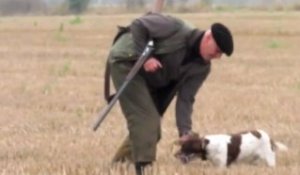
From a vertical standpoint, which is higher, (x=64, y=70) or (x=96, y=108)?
(x=96, y=108)

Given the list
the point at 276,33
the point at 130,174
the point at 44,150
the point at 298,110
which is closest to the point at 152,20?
the point at 130,174

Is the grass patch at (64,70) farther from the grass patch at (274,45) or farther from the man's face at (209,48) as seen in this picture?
the man's face at (209,48)

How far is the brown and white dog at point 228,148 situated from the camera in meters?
9.04

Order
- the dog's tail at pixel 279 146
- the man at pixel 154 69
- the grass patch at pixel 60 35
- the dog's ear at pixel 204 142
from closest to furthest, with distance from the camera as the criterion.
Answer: the man at pixel 154 69 → the dog's ear at pixel 204 142 → the dog's tail at pixel 279 146 → the grass patch at pixel 60 35

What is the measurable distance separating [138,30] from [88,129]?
3.86 meters

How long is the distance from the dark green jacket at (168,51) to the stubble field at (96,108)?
75 centimetres

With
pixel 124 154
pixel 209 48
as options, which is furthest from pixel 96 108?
pixel 209 48

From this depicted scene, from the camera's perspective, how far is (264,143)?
945cm

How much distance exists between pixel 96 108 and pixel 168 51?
5.96 m

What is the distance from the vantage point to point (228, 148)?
9227 millimetres

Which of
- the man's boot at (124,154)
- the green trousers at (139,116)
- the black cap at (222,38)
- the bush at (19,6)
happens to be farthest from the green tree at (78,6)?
the black cap at (222,38)

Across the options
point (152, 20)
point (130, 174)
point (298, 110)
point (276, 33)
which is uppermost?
point (152, 20)

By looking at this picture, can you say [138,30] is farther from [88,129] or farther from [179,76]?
[88,129]

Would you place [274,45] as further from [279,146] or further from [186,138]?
[186,138]
